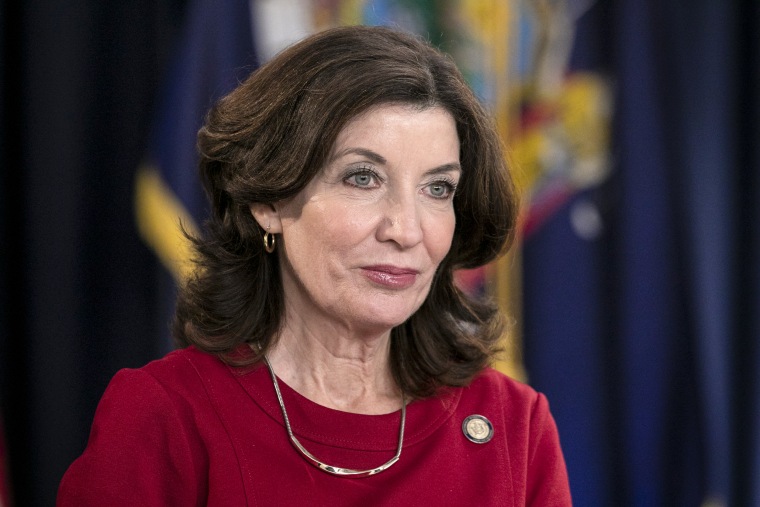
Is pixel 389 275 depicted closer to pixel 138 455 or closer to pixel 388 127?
pixel 388 127

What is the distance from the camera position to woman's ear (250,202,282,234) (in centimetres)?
181

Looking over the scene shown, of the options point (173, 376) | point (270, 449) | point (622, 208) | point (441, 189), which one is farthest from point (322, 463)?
point (622, 208)

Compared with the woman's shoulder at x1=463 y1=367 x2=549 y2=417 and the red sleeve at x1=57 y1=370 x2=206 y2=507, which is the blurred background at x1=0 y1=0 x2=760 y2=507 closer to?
the woman's shoulder at x1=463 y1=367 x2=549 y2=417

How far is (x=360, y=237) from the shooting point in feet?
5.49

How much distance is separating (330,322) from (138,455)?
42 cm

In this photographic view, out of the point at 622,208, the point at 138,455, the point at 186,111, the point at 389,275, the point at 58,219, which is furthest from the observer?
the point at 622,208

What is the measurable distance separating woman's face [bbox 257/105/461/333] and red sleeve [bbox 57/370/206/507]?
1.08 feet

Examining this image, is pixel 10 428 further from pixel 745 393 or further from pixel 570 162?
pixel 745 393

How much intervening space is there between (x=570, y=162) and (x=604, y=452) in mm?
953

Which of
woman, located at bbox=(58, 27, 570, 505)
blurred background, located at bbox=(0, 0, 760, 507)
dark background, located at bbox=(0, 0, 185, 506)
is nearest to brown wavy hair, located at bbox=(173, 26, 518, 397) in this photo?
woman, located at bbox=(58, 27, 570, 505)

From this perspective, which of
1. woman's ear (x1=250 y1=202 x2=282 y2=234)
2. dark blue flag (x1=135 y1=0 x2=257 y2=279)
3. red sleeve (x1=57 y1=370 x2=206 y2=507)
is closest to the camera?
red sleeve (x1=57 y1=370 x2=206 y2=507)

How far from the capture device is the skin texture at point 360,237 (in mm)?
1675

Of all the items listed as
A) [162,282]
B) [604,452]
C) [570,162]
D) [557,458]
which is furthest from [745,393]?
[162,282]

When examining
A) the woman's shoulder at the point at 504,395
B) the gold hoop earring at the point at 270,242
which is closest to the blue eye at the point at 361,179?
the gold hoop earring at the point at 270,242
